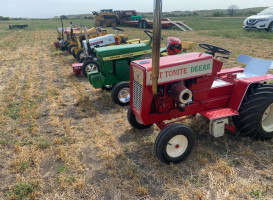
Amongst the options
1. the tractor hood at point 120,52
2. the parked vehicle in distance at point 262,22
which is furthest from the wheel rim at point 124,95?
the parked vehicle in distance at point 262,22

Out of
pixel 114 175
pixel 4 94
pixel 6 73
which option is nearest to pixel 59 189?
pixel 114 175

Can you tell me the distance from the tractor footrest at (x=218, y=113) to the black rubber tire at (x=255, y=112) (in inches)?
6.4

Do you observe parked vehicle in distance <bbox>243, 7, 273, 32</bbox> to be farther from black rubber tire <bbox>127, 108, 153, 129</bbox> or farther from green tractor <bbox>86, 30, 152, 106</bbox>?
black rubber tire <bbox>127, 108, 153, 129</bbox>

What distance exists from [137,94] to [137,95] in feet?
0.05

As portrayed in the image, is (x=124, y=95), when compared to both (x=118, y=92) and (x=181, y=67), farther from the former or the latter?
(x=181, y=67)

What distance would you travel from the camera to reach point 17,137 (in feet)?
12.9

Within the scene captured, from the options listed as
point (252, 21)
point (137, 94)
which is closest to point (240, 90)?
point (137, 94)

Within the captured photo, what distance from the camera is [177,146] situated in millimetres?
3055

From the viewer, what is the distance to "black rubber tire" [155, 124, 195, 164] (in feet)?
9.47

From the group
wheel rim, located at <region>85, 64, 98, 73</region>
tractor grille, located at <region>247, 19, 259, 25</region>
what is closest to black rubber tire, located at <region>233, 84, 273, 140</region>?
wheel rim, located at <region>85, 64, 98, 73</region>

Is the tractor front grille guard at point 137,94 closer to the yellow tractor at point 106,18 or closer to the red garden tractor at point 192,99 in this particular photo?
the red garden tractor at point 192,99

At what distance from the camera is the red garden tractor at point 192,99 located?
2.99 meters

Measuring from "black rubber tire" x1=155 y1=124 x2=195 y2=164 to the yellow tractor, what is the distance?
25417 mm

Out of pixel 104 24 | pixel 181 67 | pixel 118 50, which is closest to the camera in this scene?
pixel 181 67
